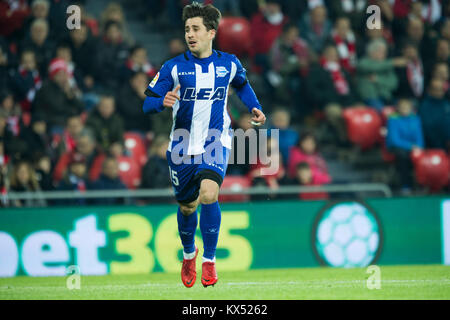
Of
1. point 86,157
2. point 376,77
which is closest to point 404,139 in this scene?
point 376,77

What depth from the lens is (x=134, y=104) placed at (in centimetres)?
1342

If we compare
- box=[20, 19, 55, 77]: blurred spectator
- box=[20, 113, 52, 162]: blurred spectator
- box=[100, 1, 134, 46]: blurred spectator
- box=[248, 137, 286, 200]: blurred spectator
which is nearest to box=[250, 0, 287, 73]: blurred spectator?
box=[100, 1, 134, 46]: blurred spectator

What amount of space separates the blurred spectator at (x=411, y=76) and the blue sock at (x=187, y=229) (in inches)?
315

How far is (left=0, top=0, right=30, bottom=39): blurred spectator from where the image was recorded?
13.7 m

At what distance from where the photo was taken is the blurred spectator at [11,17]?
13.7 meters

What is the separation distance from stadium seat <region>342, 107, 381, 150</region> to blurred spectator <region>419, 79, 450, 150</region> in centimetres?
86

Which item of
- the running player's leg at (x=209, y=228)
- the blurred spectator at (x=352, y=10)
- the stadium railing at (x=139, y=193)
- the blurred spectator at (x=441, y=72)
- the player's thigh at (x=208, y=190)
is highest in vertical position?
the blurred spectator at (x=352, y=10)

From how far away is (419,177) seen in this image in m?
13.5

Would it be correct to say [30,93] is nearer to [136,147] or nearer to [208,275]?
[136,147]

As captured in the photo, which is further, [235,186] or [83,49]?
[83,49]

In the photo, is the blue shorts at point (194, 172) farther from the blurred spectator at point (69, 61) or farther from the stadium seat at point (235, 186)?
the blurred spectator at point (69, 61)

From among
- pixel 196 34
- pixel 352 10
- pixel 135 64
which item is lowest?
pixel 196 34

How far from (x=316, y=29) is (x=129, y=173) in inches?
186

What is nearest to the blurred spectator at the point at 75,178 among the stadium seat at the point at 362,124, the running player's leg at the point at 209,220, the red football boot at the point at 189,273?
the red football boot at the point at 189,273
